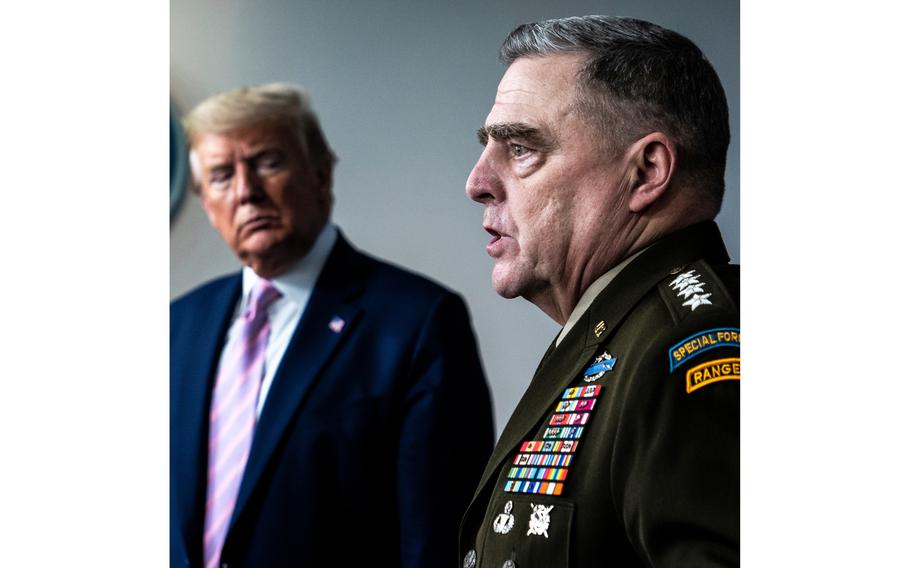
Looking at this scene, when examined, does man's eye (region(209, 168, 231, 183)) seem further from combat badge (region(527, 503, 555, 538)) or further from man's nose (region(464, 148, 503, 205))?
combat badge (region(527, 503, 555, 538))

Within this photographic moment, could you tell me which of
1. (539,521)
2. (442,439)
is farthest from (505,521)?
(442,439)

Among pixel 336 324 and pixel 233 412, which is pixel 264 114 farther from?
pixel 233 412

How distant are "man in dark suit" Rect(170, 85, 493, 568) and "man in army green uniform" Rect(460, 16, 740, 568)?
0.47 metres

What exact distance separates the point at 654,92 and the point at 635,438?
22.1 inches

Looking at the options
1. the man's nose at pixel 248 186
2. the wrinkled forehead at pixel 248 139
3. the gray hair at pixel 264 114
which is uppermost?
the gray hair at pixel 264 114

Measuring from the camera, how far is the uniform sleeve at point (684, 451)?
140 centimetres

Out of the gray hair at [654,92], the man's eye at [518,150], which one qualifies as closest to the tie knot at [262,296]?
the man's eye at [518,150]

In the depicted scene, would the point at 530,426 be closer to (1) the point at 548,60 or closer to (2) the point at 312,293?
(1) the point at 548,60

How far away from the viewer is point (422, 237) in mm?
2275

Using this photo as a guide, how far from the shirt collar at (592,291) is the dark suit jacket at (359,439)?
458 millimetres

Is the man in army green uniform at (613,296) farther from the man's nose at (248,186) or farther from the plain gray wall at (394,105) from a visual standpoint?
the man's nose at (248,186)

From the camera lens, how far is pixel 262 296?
245 centimetres
